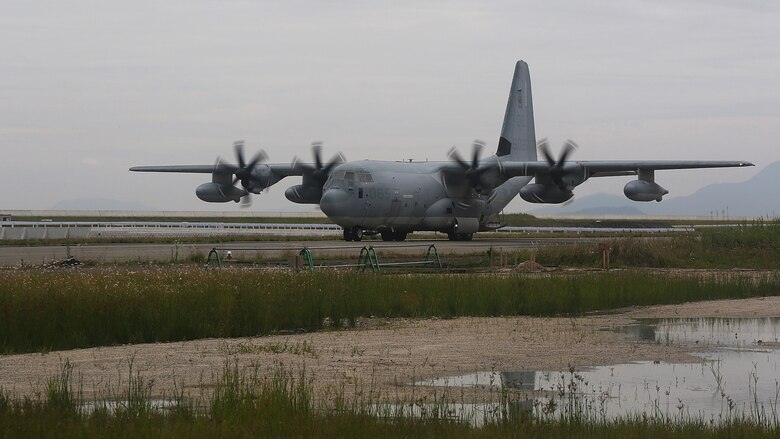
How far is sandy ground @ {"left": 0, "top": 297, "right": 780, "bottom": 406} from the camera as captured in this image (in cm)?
1245

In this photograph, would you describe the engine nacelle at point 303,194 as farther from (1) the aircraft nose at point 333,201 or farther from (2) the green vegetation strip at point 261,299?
(2) the green vegetation strip at point 261,299

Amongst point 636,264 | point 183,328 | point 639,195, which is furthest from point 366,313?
point 639,195

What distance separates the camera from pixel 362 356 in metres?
15.1

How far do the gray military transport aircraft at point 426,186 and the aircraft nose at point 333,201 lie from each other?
42 millimetres

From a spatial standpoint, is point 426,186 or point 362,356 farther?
point 426,186

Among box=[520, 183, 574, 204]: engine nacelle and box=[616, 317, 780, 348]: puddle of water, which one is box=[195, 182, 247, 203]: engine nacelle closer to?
box=[520, 183, 574, 204]: engine nacelle

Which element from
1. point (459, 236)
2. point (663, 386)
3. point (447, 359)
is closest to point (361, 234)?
point (459, 236)

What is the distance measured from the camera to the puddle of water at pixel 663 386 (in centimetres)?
1084

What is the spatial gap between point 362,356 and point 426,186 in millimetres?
35618

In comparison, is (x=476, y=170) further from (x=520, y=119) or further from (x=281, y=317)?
(x=281, y=317)

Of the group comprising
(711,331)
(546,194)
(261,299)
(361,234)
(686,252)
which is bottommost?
(711,331)

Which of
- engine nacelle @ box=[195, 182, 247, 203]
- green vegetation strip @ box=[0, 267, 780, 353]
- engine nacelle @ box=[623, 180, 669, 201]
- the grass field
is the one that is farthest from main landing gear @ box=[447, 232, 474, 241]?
green vegetation strip @ box=[0, 267, 780, 353]

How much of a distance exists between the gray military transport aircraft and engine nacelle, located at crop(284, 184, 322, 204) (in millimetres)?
51

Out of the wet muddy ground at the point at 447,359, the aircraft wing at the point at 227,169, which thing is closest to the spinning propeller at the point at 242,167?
the aircraft wing at the point at 227,169
